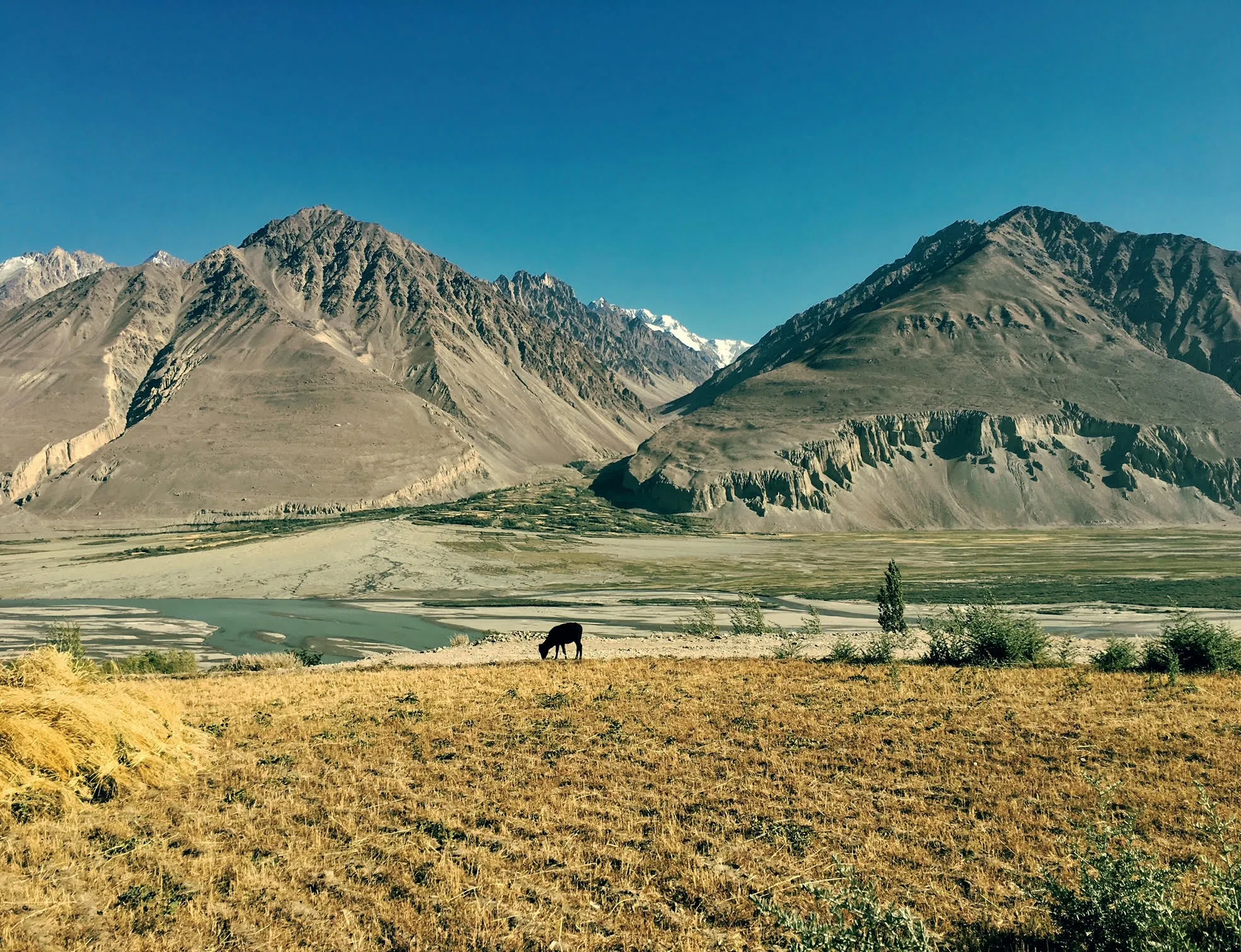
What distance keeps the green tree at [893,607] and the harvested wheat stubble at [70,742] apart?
32.2 meters

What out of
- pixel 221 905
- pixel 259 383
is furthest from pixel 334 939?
pixel 259 383

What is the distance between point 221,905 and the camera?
738 centimetres

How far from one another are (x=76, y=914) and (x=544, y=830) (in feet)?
17.1

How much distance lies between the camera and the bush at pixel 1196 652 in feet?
64.2

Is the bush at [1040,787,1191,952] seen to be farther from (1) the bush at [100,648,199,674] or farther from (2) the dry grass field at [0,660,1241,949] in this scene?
(1) the bush at [100,648,199,674]

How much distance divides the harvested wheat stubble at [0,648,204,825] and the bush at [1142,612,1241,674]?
24.7 m

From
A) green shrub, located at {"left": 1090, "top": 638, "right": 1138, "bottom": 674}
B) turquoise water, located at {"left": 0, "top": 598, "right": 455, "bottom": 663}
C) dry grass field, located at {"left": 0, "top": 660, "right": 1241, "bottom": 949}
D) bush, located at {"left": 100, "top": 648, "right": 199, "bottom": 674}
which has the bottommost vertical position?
turquoise water, located at {"left": 0, "top": 598, "right": 455, "bottom": 663}

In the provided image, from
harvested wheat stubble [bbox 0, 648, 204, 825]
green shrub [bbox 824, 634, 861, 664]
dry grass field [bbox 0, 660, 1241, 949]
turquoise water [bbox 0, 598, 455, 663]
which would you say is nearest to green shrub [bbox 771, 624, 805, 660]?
green shrub [bbox 824, 634, 861, 664]

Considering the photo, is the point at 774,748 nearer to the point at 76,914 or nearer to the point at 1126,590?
the point at 76,914

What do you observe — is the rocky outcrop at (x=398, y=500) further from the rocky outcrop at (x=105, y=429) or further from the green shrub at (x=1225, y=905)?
the green shrub at (x=1225, y=905)

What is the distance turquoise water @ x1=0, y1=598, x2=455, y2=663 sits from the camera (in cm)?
4341

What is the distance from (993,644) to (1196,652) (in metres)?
5.33

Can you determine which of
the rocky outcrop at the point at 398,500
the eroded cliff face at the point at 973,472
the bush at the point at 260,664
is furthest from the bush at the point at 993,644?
the rocky outcrop at the point at 398,500

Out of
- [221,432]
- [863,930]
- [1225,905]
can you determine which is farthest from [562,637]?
[221,432]
